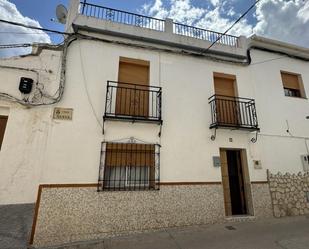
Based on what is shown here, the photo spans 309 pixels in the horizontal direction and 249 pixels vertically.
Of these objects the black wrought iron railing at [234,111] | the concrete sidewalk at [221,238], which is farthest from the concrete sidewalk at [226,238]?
the black wrought iron railing at [234,111]

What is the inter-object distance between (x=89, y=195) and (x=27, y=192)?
1.25 metres

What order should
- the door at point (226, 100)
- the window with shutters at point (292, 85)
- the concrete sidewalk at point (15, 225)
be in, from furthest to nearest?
the window with shutters at point (292, 85)
the door at point (226, 100)
the concrete sidewalk at point (15, 225)

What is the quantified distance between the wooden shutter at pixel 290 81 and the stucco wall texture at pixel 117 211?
16.6 ft

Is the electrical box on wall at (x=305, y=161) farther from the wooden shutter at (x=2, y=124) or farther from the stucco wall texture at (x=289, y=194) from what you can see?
the wooden shutter at (x=2, y=124)

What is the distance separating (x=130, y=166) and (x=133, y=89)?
208 centimetres

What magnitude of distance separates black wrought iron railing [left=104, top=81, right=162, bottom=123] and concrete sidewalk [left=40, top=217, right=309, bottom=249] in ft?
8.86

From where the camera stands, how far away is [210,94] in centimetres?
575

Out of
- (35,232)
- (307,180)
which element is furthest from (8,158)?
(307,180)

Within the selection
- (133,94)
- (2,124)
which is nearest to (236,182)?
(133,94)

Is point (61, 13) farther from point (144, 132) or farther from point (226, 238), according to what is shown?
point (226, 238)

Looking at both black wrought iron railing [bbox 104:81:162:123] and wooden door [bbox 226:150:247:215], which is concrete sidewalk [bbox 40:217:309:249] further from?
black wrought iron railing [bbox 104:81:162:123]

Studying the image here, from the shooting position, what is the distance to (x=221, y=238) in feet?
12.9

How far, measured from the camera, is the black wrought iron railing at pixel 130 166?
449 cm

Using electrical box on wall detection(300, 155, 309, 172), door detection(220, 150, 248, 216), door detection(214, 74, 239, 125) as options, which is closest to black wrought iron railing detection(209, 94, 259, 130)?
door detection(214, 74, 239, 125)
